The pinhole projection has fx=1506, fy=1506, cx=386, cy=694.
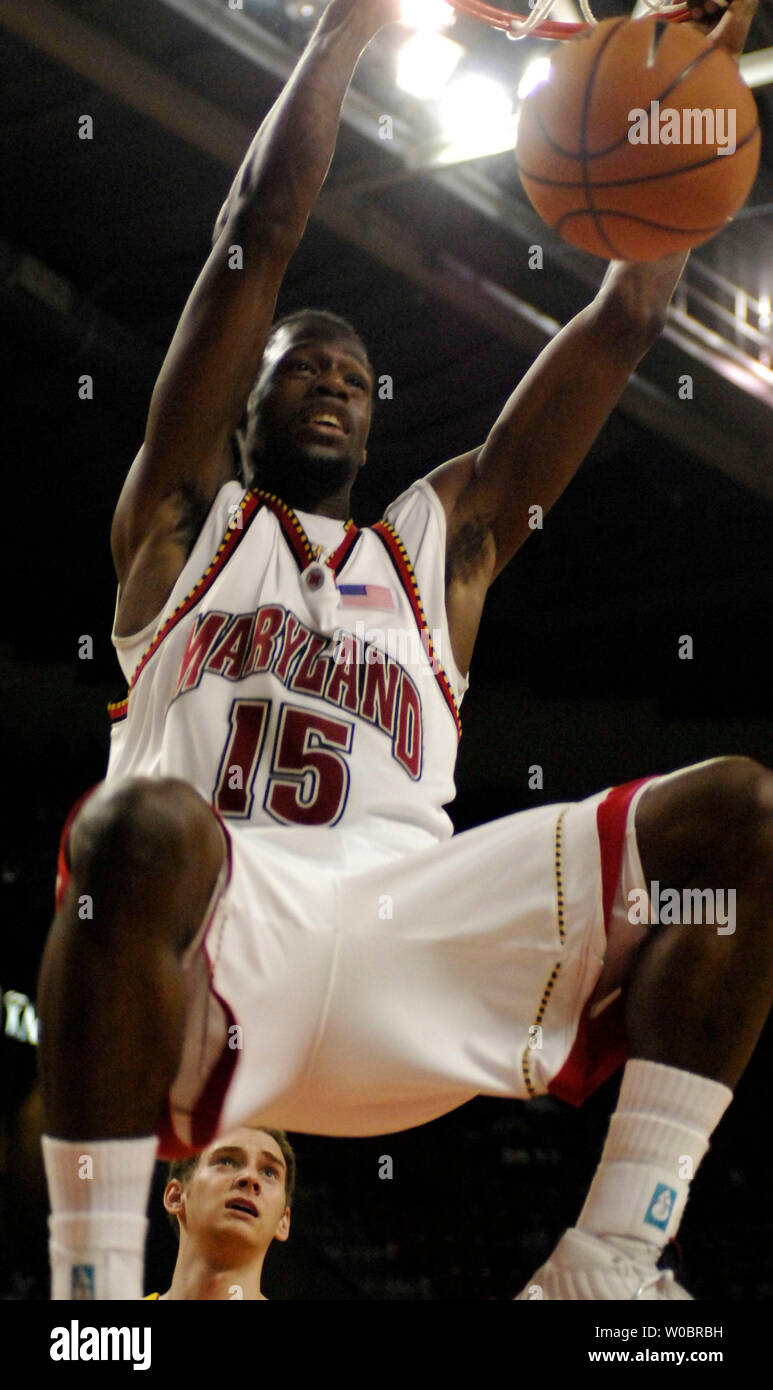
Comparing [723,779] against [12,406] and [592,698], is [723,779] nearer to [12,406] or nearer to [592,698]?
[12,406]

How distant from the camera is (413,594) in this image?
2178 millimetres

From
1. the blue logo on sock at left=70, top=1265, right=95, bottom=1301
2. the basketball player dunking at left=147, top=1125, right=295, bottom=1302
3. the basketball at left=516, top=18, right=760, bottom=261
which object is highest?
the basketball at left=516, top=18, right=760, bottom=261

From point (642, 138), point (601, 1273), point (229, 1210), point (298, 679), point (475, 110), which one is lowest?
point (229, 1210)

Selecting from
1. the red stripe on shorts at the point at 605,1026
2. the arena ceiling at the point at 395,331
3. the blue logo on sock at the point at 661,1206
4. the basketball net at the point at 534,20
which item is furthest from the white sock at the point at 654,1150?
the arena ceiling at the point at 395,331

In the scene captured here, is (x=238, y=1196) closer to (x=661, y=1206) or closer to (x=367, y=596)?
(x=367, y=596)

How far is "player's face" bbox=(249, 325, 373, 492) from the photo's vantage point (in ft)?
7.46

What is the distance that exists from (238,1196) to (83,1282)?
151 cm

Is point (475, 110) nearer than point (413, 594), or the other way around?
point (413, 594)

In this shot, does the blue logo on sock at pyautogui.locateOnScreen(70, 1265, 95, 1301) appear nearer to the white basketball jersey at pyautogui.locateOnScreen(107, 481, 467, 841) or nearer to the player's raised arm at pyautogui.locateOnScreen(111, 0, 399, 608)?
the white basketball jersey at pyautogui.locateOnScreen(107, 481, 467, 841)

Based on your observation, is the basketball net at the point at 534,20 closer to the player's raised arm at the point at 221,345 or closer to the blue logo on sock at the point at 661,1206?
the player's raised arm at the point at 221,345

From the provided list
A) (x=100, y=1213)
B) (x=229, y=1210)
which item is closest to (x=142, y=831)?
(x=100, y=1213)

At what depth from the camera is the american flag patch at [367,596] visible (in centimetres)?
211

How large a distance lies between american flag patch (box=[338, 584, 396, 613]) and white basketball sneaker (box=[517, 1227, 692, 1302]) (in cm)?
91

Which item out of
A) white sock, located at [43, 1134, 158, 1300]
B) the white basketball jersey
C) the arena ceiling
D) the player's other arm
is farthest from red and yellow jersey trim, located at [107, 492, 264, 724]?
the arena ceiling
